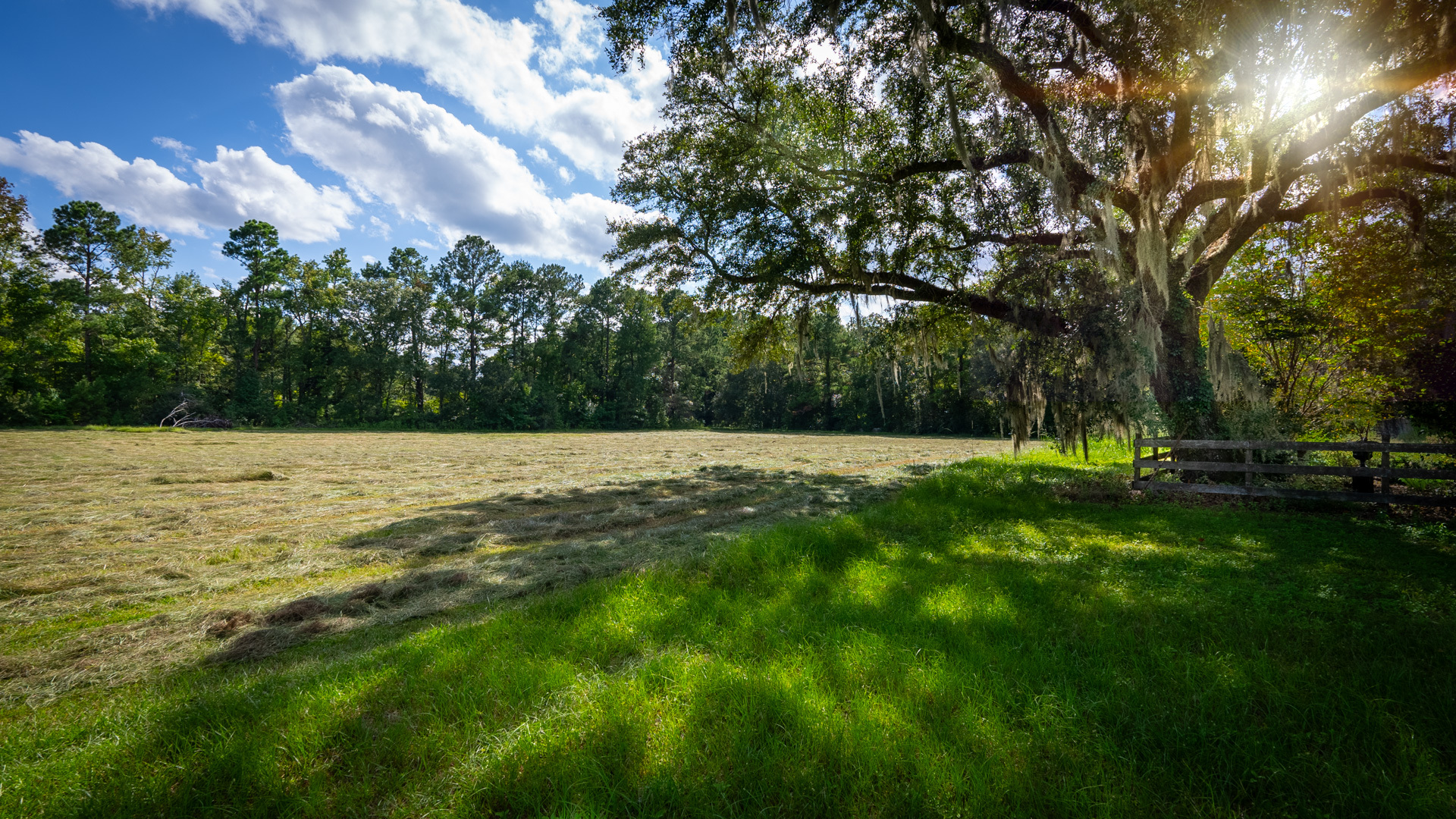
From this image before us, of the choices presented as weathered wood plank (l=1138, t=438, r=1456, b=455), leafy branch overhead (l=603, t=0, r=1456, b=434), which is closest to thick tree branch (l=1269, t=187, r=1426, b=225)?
leafy branch overhead (l=603, t=0, r=1456, b=434)

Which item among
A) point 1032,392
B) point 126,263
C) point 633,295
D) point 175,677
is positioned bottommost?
point 175,677

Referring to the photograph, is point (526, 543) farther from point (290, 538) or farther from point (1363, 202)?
point (1363, 202)

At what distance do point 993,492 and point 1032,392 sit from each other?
3.40 metres


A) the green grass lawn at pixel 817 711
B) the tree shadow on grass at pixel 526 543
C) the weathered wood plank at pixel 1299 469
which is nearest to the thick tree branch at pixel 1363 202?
the weathered wood plank at pixel 1299 469

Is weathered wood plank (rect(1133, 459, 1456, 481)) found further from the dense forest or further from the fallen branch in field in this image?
the fallen branch in field

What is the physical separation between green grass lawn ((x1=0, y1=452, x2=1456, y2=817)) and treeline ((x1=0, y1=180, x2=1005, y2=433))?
20.5m

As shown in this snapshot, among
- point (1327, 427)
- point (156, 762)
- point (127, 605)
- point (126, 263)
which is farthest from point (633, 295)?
point (126, 263)

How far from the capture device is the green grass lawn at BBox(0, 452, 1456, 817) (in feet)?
6.86

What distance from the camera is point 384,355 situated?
44.3 meters

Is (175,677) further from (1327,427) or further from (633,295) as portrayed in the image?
(1327,427)

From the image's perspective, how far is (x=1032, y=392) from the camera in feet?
37.0

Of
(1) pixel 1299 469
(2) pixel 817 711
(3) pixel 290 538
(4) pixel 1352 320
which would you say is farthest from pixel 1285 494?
(3) pixel 290 538

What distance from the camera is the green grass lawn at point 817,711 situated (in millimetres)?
2090

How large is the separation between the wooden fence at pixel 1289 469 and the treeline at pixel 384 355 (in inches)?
620
